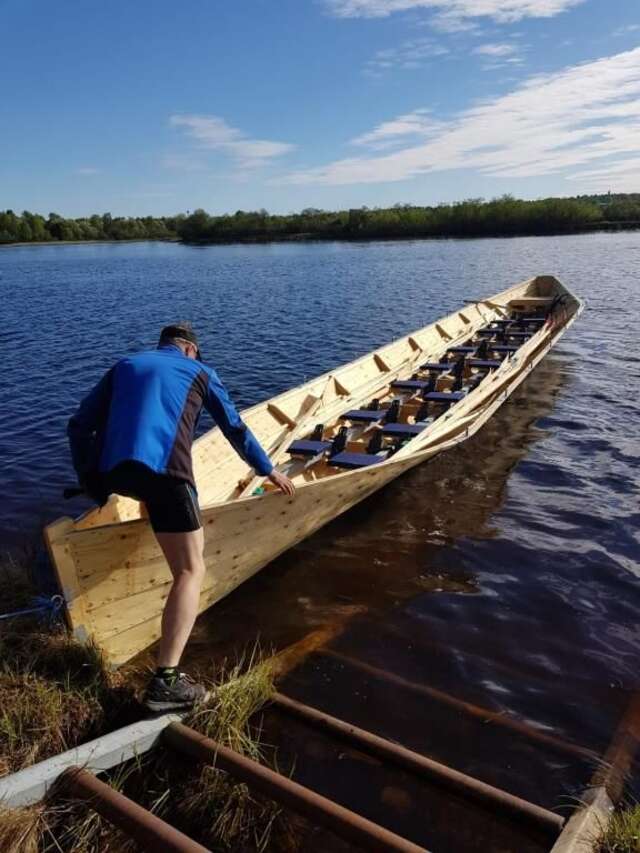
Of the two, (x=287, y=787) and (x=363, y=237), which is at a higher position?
(x=363, y=237)

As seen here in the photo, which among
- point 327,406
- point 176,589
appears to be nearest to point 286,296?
point 327,406

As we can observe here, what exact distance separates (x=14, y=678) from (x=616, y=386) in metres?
13.2

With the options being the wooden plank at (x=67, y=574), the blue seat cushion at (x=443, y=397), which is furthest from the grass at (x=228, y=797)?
the blue seat cushion at (x=443, y=397)

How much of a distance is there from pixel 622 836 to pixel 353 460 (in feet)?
16.7

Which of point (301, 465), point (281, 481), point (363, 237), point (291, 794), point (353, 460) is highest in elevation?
point (363, 237)

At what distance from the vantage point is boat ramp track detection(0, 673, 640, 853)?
3.24 metres

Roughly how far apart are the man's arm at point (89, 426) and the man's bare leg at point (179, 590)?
70 centimetres

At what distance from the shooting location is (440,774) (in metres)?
3.71

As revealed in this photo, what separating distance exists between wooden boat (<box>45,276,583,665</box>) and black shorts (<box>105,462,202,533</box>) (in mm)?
702

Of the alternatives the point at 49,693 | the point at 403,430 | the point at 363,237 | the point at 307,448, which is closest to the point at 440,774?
the point at 49,693

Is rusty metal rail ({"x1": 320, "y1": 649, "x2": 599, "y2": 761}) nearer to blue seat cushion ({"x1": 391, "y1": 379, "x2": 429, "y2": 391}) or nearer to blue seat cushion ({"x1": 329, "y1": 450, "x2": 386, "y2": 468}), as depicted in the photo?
blue seat cushion ({"x1": 329, "y1": 450, "x2": 386, "y2": 468})

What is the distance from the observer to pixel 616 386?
13.8 meters

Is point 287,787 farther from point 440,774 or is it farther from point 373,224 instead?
point 373,224

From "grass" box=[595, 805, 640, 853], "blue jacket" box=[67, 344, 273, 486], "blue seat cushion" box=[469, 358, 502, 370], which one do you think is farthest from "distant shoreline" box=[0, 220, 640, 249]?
"grass" box=[595, 805, 640, 853]
